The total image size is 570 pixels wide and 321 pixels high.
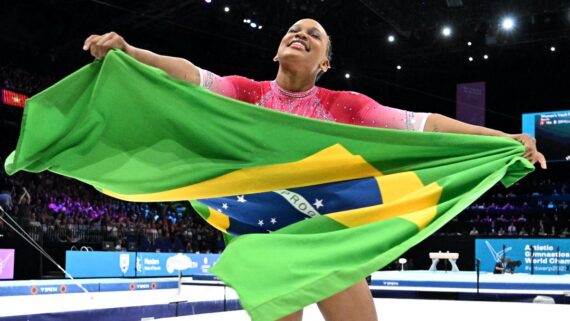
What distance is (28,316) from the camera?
4660 millimetres

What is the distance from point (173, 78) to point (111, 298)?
4.77 m

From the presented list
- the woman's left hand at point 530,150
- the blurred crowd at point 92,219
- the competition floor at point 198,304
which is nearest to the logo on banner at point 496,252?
the competition floor at point 198,304

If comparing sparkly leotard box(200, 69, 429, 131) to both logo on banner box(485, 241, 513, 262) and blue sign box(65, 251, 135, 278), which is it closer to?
blue sign box(65, 251, 135, 278)

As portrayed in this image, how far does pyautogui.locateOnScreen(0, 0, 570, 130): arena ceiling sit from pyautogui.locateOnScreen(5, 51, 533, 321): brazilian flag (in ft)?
33.2

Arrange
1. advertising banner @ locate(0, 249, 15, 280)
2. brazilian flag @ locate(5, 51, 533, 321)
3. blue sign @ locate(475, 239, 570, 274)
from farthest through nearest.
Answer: blue sign @ locate(475, 239, 570, 274), advertising banner @ locate(0, 249, 15, 280), brazilian flag @ locate(5, 51, 533, 321)

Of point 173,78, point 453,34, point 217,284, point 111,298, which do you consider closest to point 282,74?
point 173,78

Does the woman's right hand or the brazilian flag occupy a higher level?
the woman's right hand

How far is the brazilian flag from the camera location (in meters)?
2.15

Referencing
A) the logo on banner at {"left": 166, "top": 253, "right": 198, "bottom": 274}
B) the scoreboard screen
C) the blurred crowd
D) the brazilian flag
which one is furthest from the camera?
the scoreboard screen

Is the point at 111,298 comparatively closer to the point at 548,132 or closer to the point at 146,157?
the point at 146,157

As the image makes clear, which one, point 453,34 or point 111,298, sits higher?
point 453,34

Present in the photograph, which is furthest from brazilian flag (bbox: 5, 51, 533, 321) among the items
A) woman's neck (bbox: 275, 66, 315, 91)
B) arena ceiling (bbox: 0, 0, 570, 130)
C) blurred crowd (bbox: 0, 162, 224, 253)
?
arena ceiling (bbox: 0, 0, 570, 130)

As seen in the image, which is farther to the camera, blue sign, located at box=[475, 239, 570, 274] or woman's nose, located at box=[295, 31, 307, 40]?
blue sign, located at box=[475, 239, 570, 274]

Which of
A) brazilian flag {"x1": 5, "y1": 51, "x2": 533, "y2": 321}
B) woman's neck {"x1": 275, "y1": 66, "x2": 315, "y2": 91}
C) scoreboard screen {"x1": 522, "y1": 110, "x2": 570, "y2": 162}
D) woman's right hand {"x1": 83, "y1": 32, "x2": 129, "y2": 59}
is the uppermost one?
scoreboard screen {"x1": 522, "y1": 110, "x2": 570, "y2": 162}
